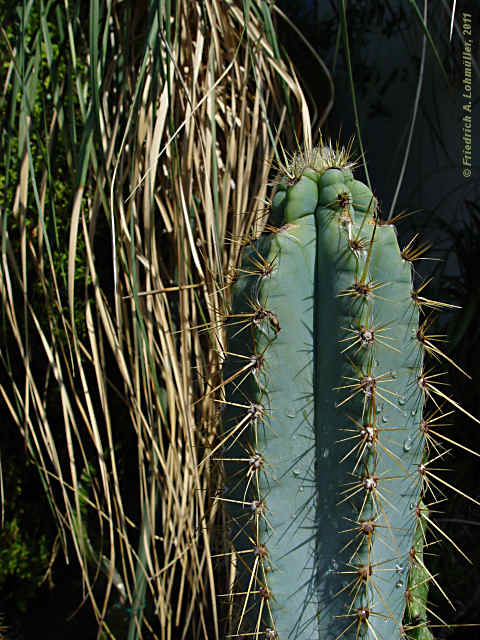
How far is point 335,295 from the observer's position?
715 mm

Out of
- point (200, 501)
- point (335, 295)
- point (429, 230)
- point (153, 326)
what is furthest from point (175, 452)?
point (429, 230)

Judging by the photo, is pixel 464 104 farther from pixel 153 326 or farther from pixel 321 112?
pixel 153 326

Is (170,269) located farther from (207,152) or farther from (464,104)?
(464,104)

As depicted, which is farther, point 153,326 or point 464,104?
point 464,104

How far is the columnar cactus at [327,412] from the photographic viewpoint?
708 millimetres

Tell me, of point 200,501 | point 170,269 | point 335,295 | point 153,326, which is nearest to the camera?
point 335,295

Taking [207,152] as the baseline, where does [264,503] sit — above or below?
below

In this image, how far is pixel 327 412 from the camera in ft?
2.41

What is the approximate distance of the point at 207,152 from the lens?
1077mm

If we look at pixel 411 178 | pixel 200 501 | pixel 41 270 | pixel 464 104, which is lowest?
pixel 200 501

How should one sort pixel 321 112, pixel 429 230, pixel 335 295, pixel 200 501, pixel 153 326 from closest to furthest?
1. pixel 335 295
2. pixel 200 501
3. pixel 153 326
4. pixel 429 230
5. pixel 321 112

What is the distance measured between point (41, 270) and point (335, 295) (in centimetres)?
58

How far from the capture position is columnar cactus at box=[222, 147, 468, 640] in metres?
0.71

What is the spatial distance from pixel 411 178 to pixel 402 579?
110cm
